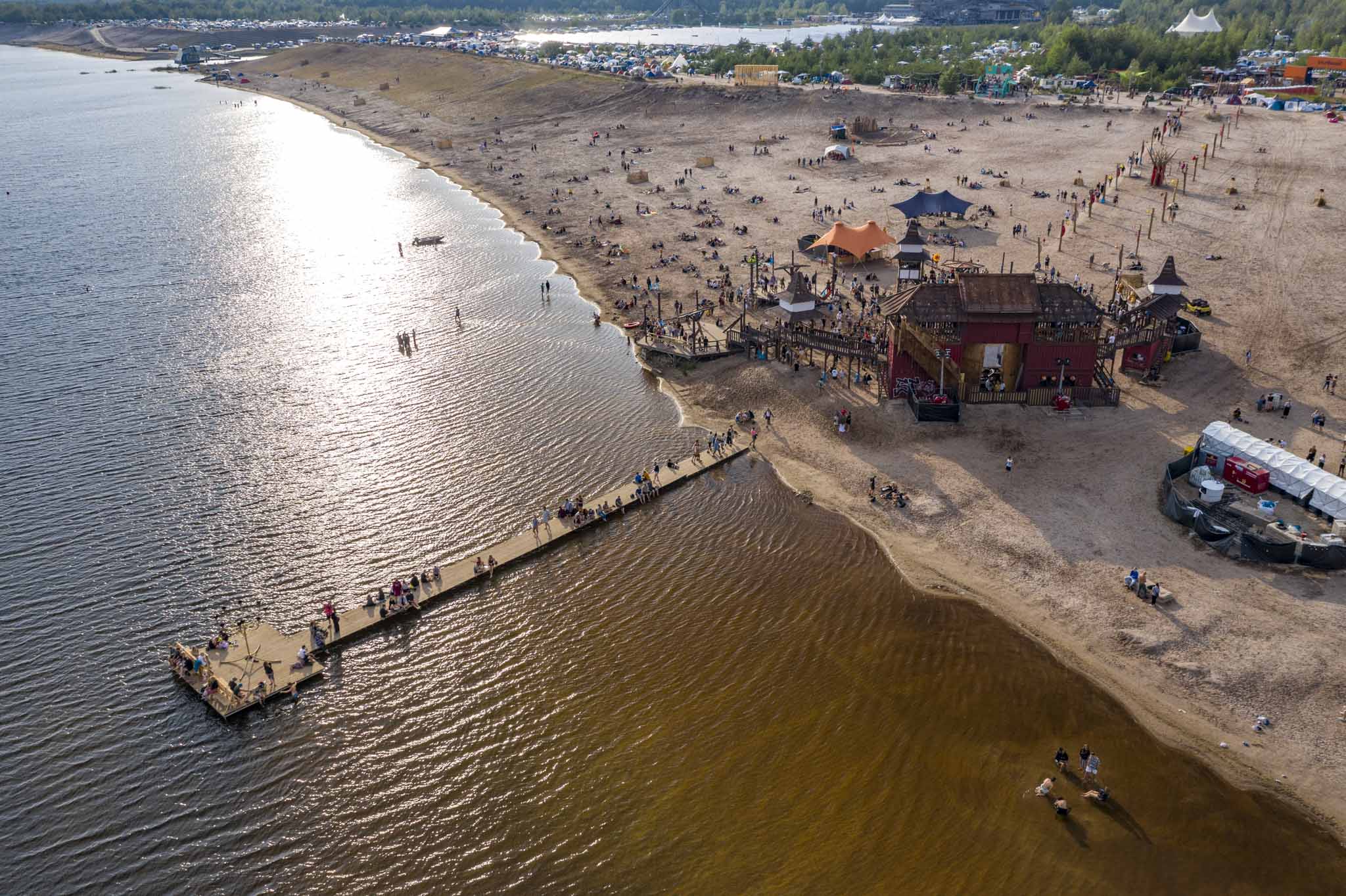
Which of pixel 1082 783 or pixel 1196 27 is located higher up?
pixel 1196 27

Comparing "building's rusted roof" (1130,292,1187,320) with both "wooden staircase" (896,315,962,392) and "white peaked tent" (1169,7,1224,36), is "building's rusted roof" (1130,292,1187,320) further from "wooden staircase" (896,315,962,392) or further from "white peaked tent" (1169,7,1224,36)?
"white peaked tent" (1169,7,1224,36)

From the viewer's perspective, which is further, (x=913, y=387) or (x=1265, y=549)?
(x=913, y=387)

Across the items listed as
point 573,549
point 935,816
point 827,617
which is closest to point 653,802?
point 935,816

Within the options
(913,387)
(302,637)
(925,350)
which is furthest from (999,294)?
(302,637)

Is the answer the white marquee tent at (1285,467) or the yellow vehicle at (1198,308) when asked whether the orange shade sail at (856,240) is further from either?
the white marquee tent at (1285,467)

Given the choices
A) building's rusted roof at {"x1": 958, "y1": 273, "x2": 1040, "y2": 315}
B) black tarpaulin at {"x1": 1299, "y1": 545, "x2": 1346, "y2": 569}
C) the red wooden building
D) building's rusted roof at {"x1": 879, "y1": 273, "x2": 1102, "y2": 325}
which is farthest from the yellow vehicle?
black tarpaulin at {"x1": 1299, "y1": 545, "x2": 1346, "y2": 569}

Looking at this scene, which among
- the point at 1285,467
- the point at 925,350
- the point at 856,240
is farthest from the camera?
the point at 856,240

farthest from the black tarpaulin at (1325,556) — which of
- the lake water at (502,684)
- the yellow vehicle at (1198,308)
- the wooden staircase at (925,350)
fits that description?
the yellow vehicle at (1198,308)

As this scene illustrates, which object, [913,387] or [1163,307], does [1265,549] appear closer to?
[913,387]

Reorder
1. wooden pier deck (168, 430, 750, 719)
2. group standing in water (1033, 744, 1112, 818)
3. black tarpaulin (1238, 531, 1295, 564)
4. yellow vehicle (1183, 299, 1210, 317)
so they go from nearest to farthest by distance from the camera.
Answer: group standing in water (1033, 744, 1112, 818), wooden pier deck (168, 430, 750, 719), black tarpaulin (1238, 531, 1295, 564), yellow vehicle (1183, 299, 1210, 317)
